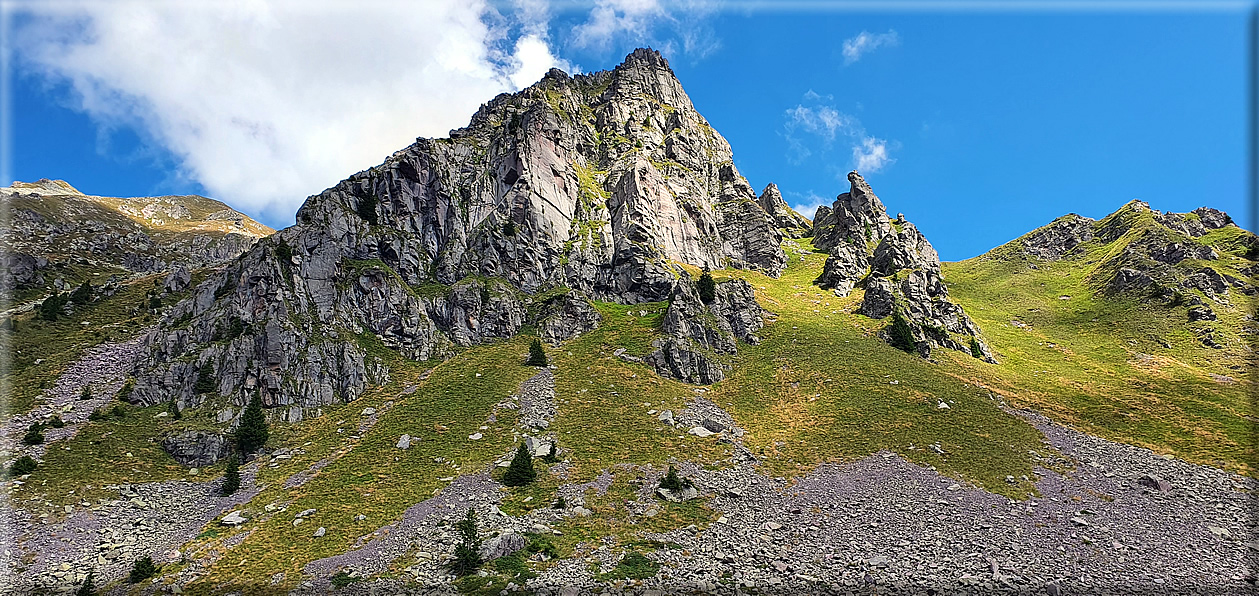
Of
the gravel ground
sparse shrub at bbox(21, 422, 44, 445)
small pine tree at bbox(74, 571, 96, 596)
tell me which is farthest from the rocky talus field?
small pine tree at bbox(74, 571, 96, 596)

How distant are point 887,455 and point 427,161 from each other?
95436mm

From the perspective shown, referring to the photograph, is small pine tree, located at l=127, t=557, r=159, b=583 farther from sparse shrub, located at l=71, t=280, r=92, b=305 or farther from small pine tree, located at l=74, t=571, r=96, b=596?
sparse shrub, located at l=71, t=280, r=92, b=305

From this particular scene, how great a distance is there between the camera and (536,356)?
6725cm

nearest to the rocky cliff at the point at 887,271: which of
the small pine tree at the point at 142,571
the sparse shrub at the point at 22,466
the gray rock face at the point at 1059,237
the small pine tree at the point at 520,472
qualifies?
the gray rock face at the point at 1059,237

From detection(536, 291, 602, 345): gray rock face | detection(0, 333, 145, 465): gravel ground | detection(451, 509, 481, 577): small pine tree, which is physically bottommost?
detection(451, 509, 481, 577): small pine tree

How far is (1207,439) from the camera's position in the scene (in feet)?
145

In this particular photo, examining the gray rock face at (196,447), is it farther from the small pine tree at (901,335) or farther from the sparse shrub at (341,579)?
the small pine tree at (901,335)

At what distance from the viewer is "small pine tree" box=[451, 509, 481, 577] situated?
2998 centimetres

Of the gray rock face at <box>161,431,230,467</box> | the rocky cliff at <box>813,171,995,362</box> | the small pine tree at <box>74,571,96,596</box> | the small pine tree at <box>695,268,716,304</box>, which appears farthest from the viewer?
the small pine tree at <box>695,268,716,304</box>

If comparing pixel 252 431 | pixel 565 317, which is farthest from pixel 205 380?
pixel 565 317

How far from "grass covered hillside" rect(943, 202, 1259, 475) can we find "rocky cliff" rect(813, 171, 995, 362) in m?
7.21

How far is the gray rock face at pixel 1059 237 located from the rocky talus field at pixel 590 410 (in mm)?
25517

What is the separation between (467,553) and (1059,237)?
639 feet

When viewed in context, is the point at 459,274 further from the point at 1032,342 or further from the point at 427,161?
the point at 1032,342
